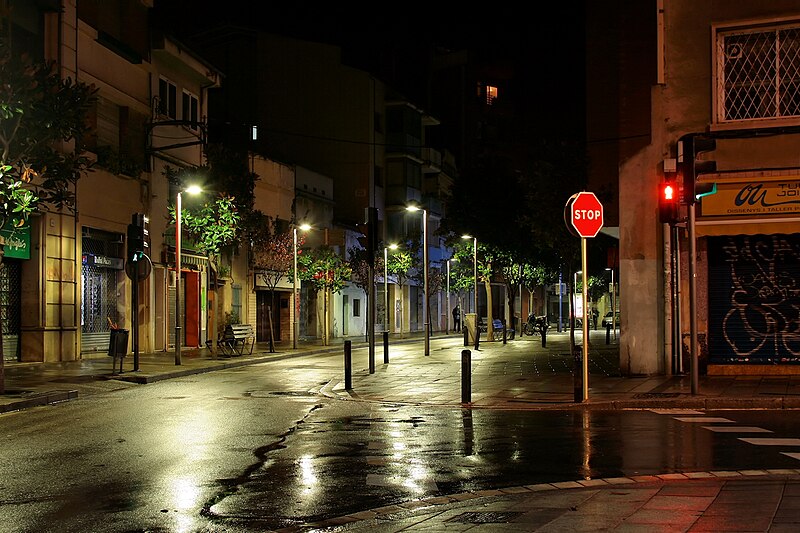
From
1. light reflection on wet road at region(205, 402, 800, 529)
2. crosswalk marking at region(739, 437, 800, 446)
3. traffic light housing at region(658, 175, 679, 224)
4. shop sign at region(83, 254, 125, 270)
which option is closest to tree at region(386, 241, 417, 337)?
shop sign at region(83, 254, 125, 270)

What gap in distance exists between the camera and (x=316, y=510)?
820 centimetres

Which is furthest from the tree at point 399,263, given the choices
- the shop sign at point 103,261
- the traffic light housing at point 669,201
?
the traffic light housing at point 669,201

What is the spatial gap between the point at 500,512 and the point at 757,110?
14.9 m

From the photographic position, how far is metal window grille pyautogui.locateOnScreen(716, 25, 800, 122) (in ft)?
66.0

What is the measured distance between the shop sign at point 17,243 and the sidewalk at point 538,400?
2.99 m

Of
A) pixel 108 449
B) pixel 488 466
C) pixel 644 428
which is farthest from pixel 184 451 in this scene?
pixel 644 428

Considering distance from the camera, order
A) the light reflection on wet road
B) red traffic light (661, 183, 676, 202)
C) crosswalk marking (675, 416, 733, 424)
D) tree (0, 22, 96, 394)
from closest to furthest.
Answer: the light reflection on wet road → crosswalk marking (675, 416, 733, 424) → tree (0, 22, 96, 394) → red traffic light (661, 183, 676, 202)

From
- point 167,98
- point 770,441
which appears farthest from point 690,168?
point 167,98

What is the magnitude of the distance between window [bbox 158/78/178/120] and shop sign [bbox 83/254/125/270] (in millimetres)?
5923

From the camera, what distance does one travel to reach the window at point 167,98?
118 feet

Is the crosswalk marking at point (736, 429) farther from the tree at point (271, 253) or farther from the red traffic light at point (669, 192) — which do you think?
the tree at point (271, 253)

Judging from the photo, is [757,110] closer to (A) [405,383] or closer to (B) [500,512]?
(A) [405,383]

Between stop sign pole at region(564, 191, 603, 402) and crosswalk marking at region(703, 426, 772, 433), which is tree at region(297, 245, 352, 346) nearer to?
stop sign pole at region(564, 191, 603, 402)

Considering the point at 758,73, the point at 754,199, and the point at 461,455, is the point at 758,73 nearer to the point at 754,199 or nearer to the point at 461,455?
the point at 754,199
